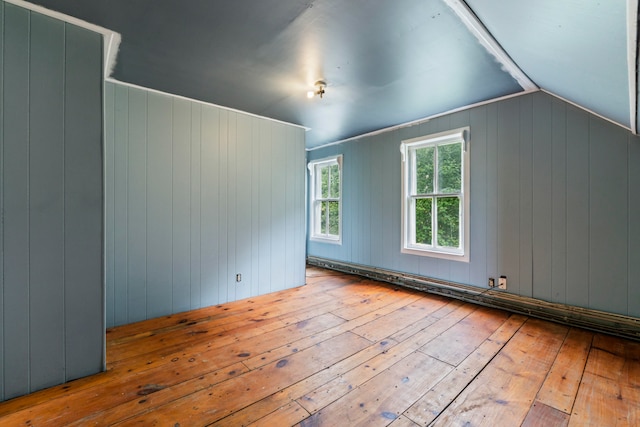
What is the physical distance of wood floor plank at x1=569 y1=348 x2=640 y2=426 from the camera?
1.46 metres

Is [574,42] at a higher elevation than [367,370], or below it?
higher

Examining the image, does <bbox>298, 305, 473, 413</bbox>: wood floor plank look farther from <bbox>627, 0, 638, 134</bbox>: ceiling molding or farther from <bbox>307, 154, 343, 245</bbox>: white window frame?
<bbox>307, 154, 343, 245</bbox>: white window frame

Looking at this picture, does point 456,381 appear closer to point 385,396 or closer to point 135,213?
point 385,396

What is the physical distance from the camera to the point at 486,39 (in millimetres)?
1897

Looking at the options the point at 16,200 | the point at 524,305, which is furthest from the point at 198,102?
the point at 524,305

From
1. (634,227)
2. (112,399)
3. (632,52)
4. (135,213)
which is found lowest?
(112,399)

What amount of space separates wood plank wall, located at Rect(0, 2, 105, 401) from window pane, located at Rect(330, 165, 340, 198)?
3658 millimetres

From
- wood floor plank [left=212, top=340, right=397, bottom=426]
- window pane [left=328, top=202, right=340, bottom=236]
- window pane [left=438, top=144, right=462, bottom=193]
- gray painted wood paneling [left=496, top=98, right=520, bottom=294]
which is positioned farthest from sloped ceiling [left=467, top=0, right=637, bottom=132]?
window pane [left=328, top=202, right=340, bottom=236]

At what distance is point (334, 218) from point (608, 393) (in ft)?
12.8

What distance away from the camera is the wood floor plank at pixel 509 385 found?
58.1 inches

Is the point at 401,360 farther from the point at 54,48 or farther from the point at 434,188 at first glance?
the point at 54,48

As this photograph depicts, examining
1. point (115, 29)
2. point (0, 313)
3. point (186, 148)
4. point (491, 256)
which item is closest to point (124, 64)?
point (115, 29)

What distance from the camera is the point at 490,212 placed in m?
3.14

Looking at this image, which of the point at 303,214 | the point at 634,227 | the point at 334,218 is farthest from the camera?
the point at 334,218
